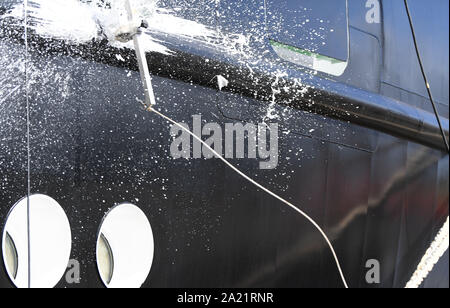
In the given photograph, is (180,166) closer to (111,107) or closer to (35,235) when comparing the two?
(111,107)

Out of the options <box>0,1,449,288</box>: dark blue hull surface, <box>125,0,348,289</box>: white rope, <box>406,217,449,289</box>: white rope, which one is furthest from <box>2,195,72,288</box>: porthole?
<box>406,217,449,289</box>: white rope

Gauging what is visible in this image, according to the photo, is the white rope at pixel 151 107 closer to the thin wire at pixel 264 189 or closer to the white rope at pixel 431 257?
the thin wire at pixel 264 189

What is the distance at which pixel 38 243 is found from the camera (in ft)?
4.59

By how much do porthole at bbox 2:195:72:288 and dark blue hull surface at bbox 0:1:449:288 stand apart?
0.07 feet

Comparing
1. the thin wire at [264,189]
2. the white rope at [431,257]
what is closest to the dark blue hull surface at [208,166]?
the thin wire at [264,189]

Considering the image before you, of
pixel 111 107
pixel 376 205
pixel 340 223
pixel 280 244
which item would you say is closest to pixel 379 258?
pixel 376 205

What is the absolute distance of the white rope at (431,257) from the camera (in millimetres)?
2906

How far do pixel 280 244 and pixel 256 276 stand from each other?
0.13 meters

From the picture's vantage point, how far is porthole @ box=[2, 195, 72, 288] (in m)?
1.37

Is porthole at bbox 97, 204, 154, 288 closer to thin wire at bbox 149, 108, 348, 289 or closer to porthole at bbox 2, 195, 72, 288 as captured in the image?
porthole at bbox 2, 195, 72, 288

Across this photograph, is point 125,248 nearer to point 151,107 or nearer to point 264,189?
point 151,107

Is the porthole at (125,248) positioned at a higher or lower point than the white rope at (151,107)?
lower

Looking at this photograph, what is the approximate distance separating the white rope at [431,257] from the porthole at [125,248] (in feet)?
5.10

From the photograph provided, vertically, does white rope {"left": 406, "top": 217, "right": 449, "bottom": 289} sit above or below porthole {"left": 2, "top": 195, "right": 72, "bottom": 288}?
above
